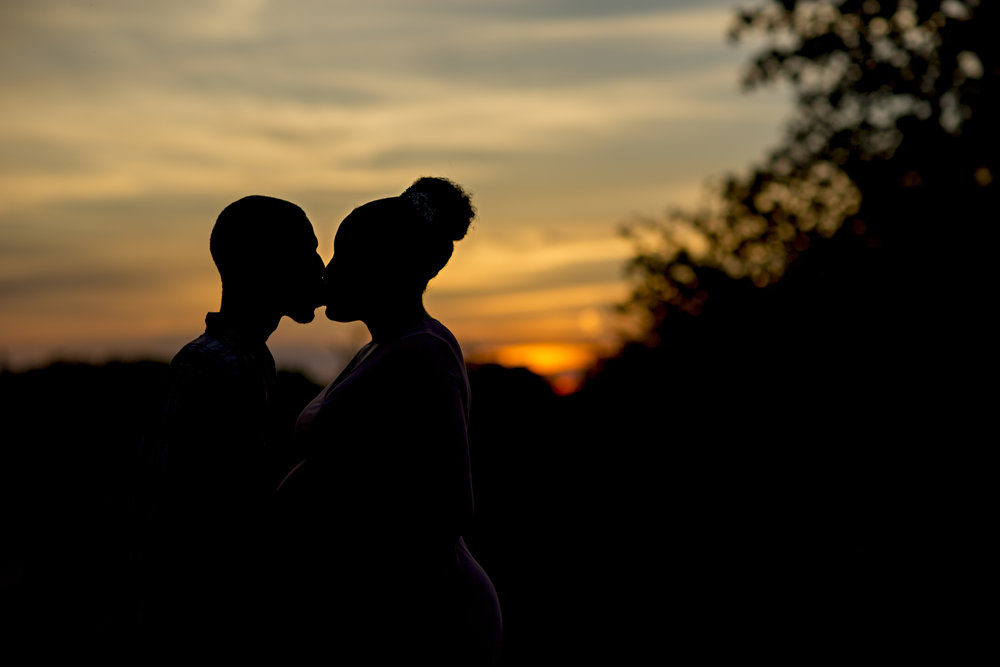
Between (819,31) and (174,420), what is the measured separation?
24.8m

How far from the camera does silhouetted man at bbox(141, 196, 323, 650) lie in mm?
3547

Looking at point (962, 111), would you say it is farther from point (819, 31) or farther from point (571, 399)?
point (571, 399)

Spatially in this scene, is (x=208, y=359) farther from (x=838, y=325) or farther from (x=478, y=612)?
(x=838, y=325)

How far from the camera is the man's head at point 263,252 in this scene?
3.97 metres

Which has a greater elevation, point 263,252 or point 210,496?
point 263,252

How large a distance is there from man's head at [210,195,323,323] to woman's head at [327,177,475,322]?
0.44ft

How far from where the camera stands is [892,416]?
87.9ft

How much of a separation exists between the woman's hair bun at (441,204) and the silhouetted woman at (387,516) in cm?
47

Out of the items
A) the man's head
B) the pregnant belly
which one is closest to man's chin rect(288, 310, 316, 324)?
the man's head

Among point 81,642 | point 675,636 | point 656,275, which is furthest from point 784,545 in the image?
point 656,275

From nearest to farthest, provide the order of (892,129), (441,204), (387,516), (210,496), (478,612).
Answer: (210,496), (387,516), (478,612), (441,204), (892,129)

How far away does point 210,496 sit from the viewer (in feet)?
11.8

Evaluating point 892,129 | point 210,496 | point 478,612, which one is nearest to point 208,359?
point 210,496

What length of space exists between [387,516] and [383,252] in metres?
0.99
